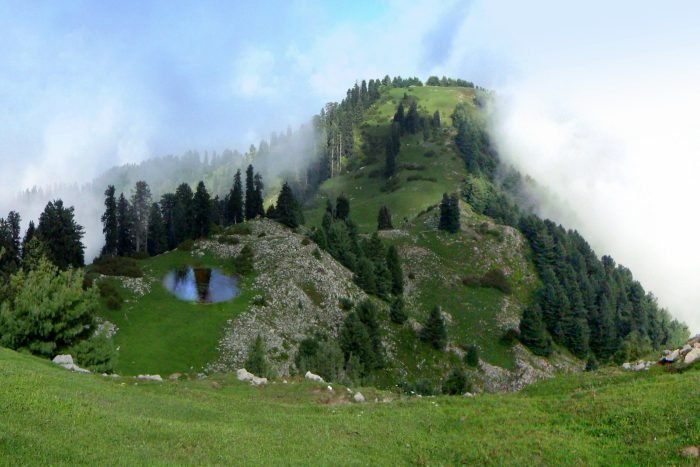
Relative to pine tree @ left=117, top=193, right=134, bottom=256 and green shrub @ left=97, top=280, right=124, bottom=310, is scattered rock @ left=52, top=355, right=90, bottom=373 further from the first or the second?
pine tree @ left=117, top=193, right=134, bottom=256

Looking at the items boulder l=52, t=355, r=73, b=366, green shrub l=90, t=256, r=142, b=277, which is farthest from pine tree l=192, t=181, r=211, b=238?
boulder l=52, t=355, r=73, b=366

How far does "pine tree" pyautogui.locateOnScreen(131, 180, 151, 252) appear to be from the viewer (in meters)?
143

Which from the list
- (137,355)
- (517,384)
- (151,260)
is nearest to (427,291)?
(517,384)

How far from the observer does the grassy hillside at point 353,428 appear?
65.2 feet

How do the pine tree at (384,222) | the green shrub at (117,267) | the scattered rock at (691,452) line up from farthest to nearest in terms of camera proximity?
1. the pine tree at (384,222)
2. the green shrub at (117,267)
3. the scattered rock at (691,452)

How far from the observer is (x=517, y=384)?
109500 mm

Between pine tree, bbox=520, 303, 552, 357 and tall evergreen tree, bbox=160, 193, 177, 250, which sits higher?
tall evergreen tree, bbox=160, 193, 177, 250

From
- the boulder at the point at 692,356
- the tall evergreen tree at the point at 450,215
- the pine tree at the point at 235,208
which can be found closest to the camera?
the boulder at the point at 692,356

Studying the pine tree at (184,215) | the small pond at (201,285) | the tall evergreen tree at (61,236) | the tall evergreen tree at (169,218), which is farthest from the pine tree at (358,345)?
the tall evergreen tree at (169,218)

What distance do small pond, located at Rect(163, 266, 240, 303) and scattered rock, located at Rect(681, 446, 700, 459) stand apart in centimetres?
7705

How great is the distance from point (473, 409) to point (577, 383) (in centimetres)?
945

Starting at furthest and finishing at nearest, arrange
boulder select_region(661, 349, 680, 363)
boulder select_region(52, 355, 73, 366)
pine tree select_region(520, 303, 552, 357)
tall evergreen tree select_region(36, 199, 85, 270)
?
1. pine tree select_region(520, 303, 552, 357)
2. tall evergreen tree select_region(36, 199, 85, 270)
3. boulder select_region(52, 355, 73, 366)
4. boulder select_region(661, 349, 680, 363)

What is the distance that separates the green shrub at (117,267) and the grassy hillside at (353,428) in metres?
62.0

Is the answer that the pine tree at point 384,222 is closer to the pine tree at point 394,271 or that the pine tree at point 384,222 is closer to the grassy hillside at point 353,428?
the pine tree at point 394,271
